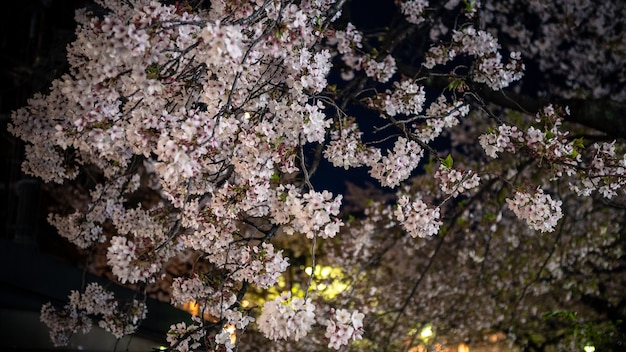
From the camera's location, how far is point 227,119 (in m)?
2.64

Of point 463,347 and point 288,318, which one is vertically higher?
point 463,347

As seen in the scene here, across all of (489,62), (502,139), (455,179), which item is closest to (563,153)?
(502,139)

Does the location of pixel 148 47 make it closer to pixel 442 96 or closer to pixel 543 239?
pixel 442 96

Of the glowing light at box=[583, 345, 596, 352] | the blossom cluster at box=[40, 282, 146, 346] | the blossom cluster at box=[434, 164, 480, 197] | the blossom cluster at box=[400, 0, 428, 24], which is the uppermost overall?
the blossom cluster at box=[400, 0, 428, 24]

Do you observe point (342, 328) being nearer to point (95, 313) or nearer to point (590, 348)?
point (95, 313)

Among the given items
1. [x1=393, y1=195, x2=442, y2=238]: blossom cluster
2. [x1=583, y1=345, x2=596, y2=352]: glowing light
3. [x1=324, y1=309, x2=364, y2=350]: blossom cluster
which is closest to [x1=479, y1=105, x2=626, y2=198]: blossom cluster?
[x1=393, y1=195, x2=442, y2=238]: blossom cluster

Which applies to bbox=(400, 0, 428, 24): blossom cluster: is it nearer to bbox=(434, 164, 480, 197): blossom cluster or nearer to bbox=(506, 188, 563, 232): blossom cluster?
bbox=(434, 164, 480, 197): blossom cluster

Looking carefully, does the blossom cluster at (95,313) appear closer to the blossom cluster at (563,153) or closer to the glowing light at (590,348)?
the blossom cluster at (563,153)

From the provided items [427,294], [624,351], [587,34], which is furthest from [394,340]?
[587,34]

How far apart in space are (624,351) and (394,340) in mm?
3780

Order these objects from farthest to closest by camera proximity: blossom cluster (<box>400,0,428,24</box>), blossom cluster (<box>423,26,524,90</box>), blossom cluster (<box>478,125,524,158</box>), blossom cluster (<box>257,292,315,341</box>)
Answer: blossom cluster (<box>400,0,428,24</box>)
blossom cluster (<box>423,26,524,90</box>)
blossom cluster (<box>478,125,524,158</box>)
blossom cluster (<box>257,292,315,341</box>)

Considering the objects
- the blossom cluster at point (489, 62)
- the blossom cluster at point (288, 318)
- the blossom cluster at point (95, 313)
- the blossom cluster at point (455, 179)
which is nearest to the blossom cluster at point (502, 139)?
the blossom cluster at point (455, 179)

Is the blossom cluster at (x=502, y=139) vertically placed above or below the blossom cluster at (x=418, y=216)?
above

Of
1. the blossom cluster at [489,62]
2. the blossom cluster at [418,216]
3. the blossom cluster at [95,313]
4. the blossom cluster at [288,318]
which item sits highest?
the blossom cluster at [489,62]
